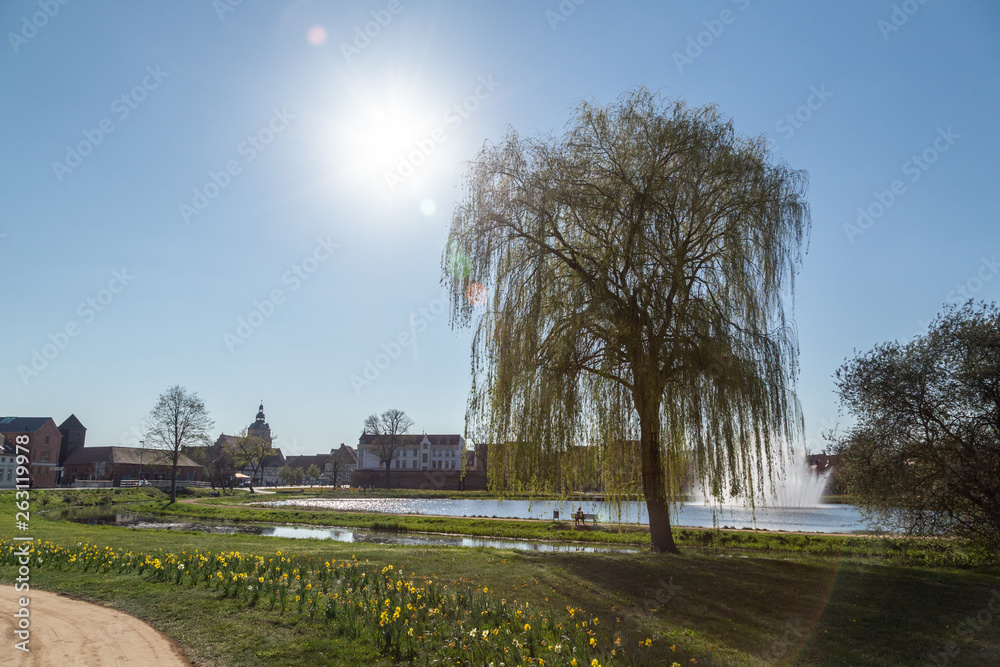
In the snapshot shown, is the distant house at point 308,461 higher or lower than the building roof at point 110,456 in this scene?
lower

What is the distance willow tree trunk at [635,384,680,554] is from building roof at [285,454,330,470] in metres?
130

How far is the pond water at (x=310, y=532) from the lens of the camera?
23156 mm

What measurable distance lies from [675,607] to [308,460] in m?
146

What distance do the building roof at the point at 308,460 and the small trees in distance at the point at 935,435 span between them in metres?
132

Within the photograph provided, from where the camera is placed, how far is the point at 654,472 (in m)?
14.3

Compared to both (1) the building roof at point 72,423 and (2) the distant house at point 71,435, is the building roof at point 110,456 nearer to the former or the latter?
(2) the distant house at point 71,435

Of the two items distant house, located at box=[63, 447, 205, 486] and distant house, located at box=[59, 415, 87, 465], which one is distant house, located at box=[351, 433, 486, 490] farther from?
distant house, located at box=[59, 415, 87, 465]

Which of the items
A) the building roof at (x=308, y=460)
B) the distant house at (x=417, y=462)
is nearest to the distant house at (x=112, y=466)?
the distant house at (x=417, y=462)

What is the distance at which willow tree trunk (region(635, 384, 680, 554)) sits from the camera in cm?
1344

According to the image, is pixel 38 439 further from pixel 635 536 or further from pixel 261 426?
pixel 261 426

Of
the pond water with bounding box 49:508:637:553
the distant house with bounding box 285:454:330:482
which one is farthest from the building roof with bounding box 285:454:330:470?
the pond water with bounding box 49:508:637:553

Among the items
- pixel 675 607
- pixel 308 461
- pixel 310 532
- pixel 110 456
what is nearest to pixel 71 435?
pixel 110 456

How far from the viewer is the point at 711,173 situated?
46.8ft

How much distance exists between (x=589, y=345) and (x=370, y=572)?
7257mm
